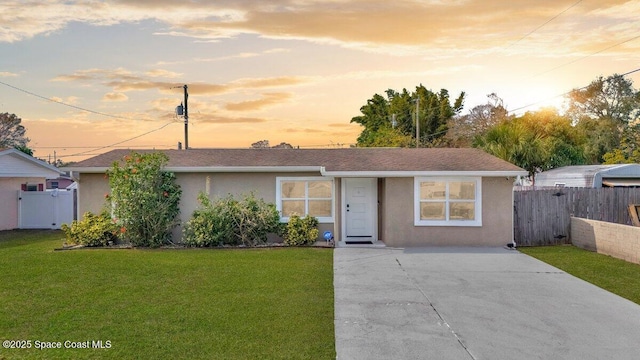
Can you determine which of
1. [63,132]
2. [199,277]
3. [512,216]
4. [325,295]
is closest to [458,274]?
[325,295]

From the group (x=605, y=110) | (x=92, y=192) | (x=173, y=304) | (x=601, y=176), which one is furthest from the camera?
(x=605, y=110)

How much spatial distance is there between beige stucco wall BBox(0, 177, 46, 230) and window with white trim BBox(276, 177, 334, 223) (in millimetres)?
12625

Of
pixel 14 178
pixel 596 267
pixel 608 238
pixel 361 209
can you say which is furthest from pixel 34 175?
pixel 608 238

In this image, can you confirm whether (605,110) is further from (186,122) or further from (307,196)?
(307,196)

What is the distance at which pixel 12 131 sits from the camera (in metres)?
57.2

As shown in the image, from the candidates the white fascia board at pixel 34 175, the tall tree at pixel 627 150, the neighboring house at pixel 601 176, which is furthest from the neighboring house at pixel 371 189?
the tall tree at pixel 627 150

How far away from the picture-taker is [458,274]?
10891mm

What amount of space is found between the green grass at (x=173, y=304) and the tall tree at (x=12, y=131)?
2022 inches

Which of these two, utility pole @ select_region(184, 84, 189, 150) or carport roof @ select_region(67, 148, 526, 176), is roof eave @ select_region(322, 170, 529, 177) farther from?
utility pole @ select_region(184, 84, 189, 150)

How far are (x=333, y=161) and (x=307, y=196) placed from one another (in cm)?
147

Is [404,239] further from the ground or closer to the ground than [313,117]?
closer to the ground

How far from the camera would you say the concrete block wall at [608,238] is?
12412mm

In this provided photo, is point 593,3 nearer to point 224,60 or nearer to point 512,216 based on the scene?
point 512,216

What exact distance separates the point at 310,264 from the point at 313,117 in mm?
17115
